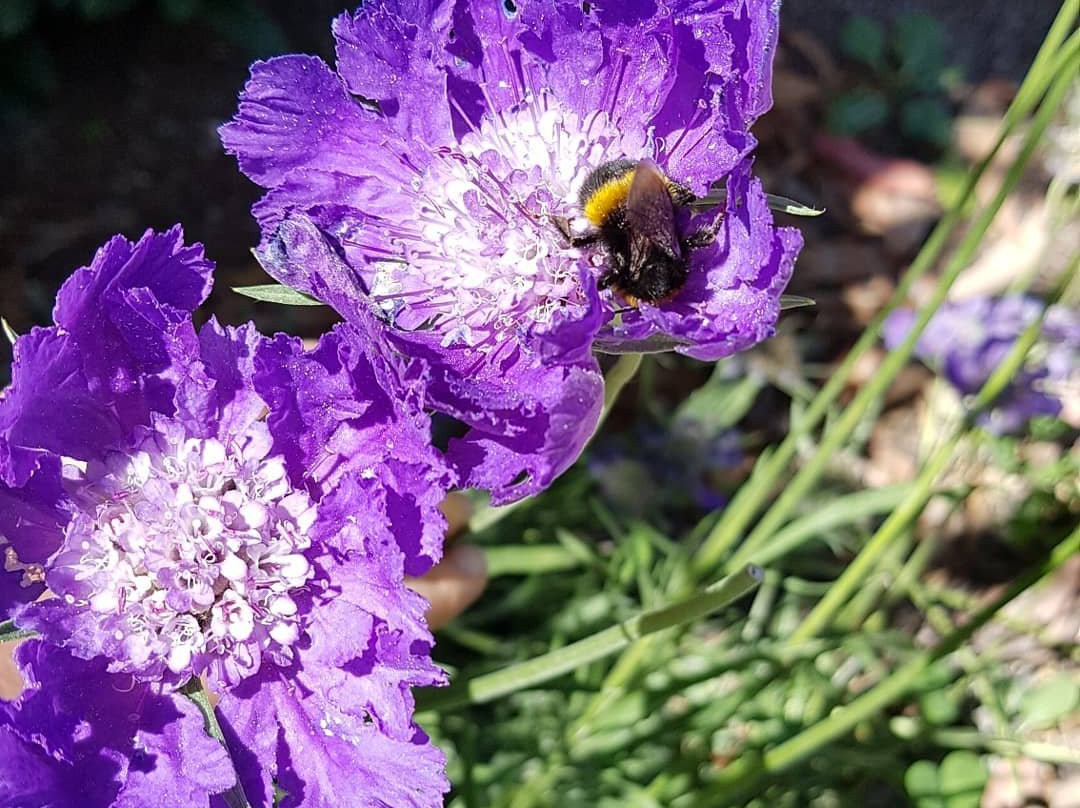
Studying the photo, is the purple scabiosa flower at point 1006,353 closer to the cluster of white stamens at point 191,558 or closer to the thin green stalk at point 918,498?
the thin green stalk at point 918,498

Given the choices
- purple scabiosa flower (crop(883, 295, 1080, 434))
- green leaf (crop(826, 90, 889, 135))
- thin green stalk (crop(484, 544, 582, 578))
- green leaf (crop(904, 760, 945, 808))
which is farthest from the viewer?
green leaf (crop(826, 90, 889, 135))

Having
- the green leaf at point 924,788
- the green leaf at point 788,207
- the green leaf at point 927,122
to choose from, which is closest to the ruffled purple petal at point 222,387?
the green leaf at point 788,207

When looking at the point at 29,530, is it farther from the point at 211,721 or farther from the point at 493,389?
the point at 493,389

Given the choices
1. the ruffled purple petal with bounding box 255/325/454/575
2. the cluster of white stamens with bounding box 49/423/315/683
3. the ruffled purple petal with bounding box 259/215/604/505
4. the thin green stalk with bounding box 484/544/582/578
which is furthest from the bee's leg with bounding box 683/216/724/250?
the thin green stalk with bounding box 484/544/582/578

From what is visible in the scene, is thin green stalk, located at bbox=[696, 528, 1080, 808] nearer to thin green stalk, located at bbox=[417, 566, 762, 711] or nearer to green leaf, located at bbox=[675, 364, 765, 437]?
thin green stalk, located at bbox=[417, 566, 762, 711]

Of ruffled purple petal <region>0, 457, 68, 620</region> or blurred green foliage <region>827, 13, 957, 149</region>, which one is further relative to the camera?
blurred green foliage <region>827, 13, 957, 149</region>

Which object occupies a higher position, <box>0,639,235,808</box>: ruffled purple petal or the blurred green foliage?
<box>0,639,235,808</box>: ruffled purple petal

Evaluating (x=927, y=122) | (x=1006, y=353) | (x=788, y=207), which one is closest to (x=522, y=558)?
(x=788, y=207)
